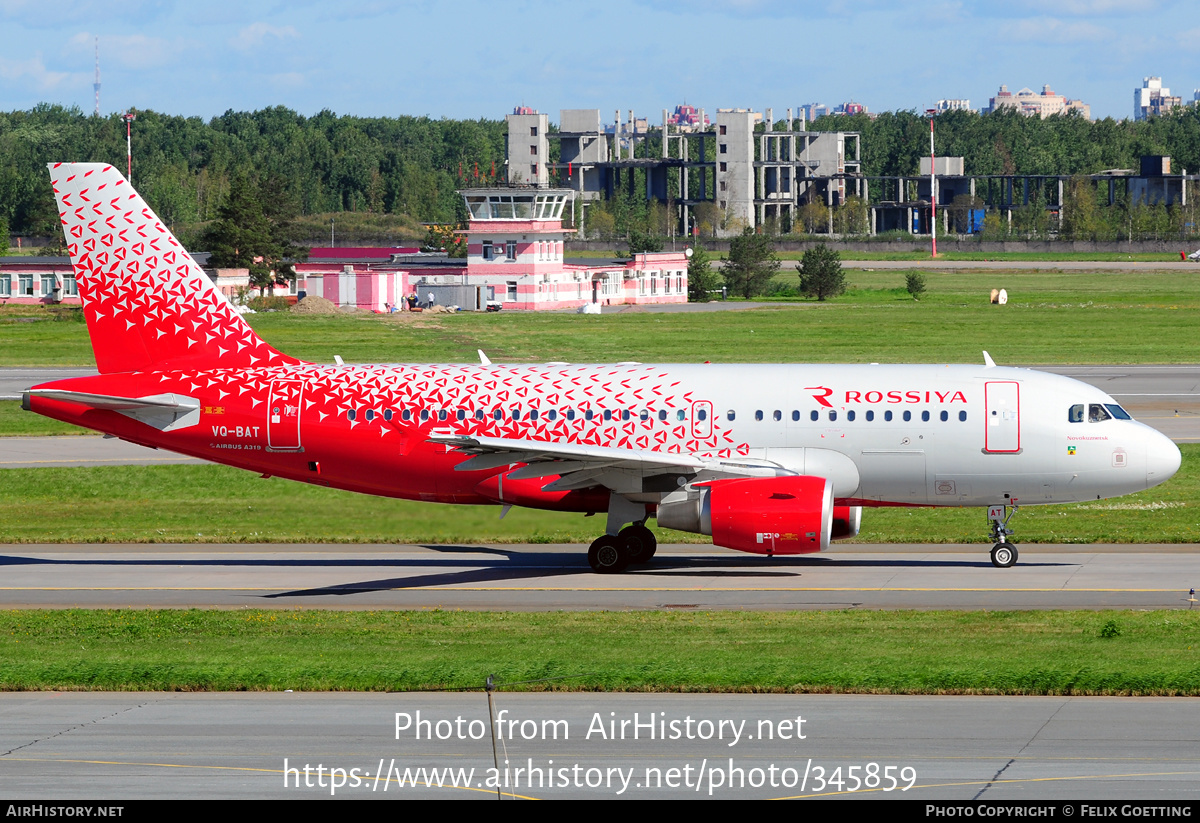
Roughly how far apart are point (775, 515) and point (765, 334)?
7952 centimetres

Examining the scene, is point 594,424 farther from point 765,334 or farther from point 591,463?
point 765,334

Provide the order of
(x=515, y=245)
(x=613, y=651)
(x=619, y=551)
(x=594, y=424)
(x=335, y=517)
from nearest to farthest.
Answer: (x=613, y=651)
(x=594, y=424)
(x=619, y=551)
(x=335, y=517)
(x=515, y=245)

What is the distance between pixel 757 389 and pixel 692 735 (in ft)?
49.8

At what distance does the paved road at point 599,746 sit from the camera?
54.9ft

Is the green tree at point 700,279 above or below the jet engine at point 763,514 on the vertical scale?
above

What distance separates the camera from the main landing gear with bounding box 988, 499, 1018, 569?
32831mm

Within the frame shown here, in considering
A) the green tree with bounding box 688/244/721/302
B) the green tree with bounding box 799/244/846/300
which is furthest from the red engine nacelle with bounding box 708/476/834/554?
the green tree with bounding box 688/244/721/302

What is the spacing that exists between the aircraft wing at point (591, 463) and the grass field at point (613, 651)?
3.99 metres

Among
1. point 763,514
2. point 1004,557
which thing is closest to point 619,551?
point 763,514

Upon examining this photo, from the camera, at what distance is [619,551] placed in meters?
33.5

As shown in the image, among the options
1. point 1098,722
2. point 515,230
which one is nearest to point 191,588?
point 1098,722

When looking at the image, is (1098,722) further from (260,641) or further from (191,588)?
(191,588)

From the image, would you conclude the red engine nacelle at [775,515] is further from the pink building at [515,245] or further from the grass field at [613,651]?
the pink building at [515,245]

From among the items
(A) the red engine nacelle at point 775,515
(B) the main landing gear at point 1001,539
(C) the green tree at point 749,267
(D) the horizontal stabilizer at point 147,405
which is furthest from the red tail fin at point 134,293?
(C) the green tree at point 749,267
